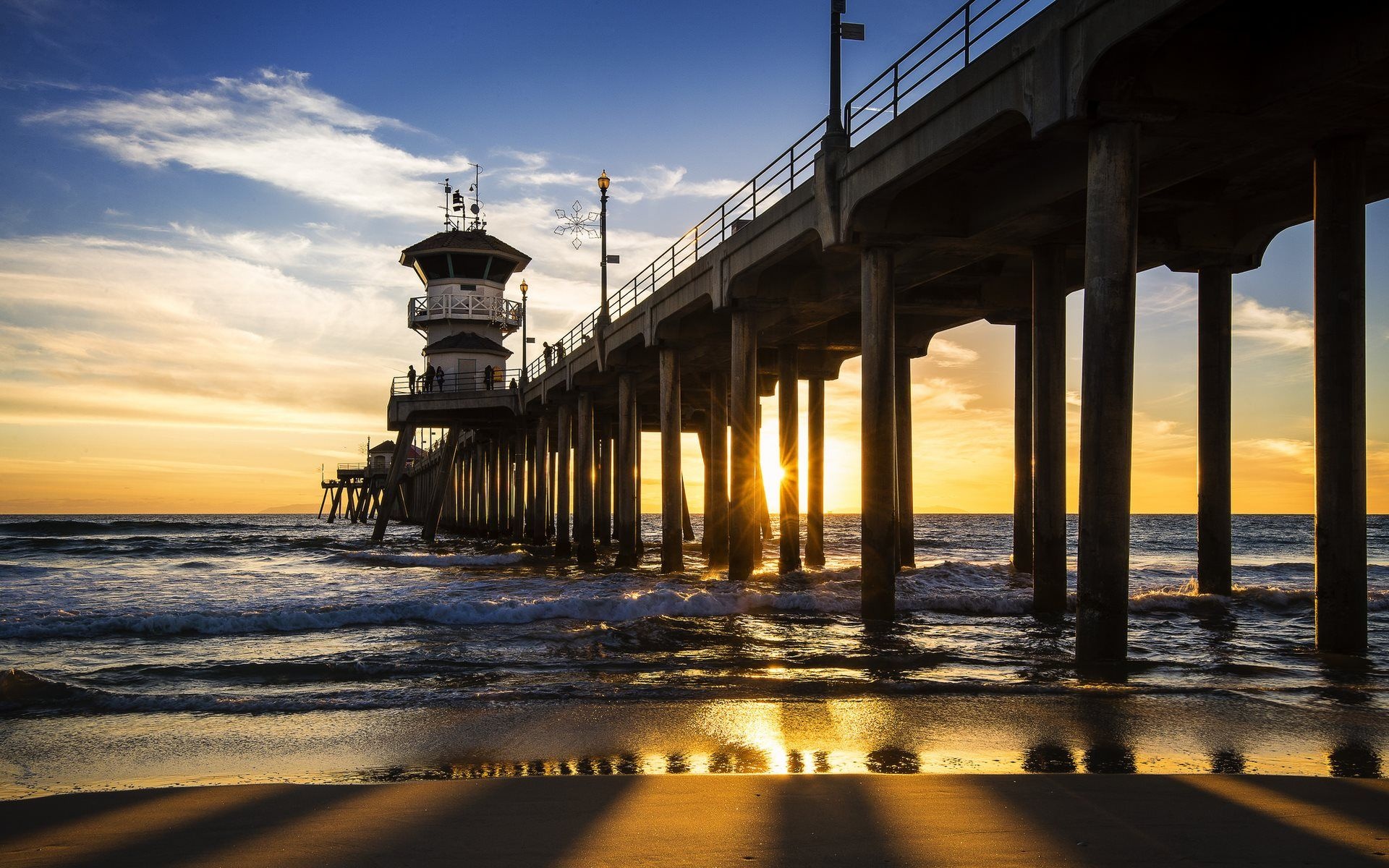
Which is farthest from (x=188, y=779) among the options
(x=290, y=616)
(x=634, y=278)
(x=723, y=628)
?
(x=634, y=278)

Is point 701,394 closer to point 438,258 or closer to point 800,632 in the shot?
point 438,258

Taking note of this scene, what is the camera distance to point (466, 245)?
5500cm

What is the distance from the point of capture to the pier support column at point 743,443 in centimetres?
2298

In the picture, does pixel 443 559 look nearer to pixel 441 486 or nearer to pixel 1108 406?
pixel 441 486

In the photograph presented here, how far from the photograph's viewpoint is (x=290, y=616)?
16.6 metres

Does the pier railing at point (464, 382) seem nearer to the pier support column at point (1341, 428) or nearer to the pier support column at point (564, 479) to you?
the pier support column at point (564, 479)

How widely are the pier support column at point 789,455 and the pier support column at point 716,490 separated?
6.14 ft

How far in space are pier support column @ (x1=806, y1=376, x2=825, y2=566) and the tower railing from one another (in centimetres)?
2859

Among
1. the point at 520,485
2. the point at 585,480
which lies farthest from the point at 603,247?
the point at 520,485

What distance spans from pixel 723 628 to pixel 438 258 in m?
44.1

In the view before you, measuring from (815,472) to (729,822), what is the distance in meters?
24.1

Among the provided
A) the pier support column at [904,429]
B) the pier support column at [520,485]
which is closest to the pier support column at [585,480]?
the pier support column at [904,429]

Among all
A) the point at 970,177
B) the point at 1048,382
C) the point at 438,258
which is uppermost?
the point at 438,258

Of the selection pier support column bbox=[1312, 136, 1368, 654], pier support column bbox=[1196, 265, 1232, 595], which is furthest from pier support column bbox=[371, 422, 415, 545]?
pier support column bbox=[1312, 136, 1368, 654]
